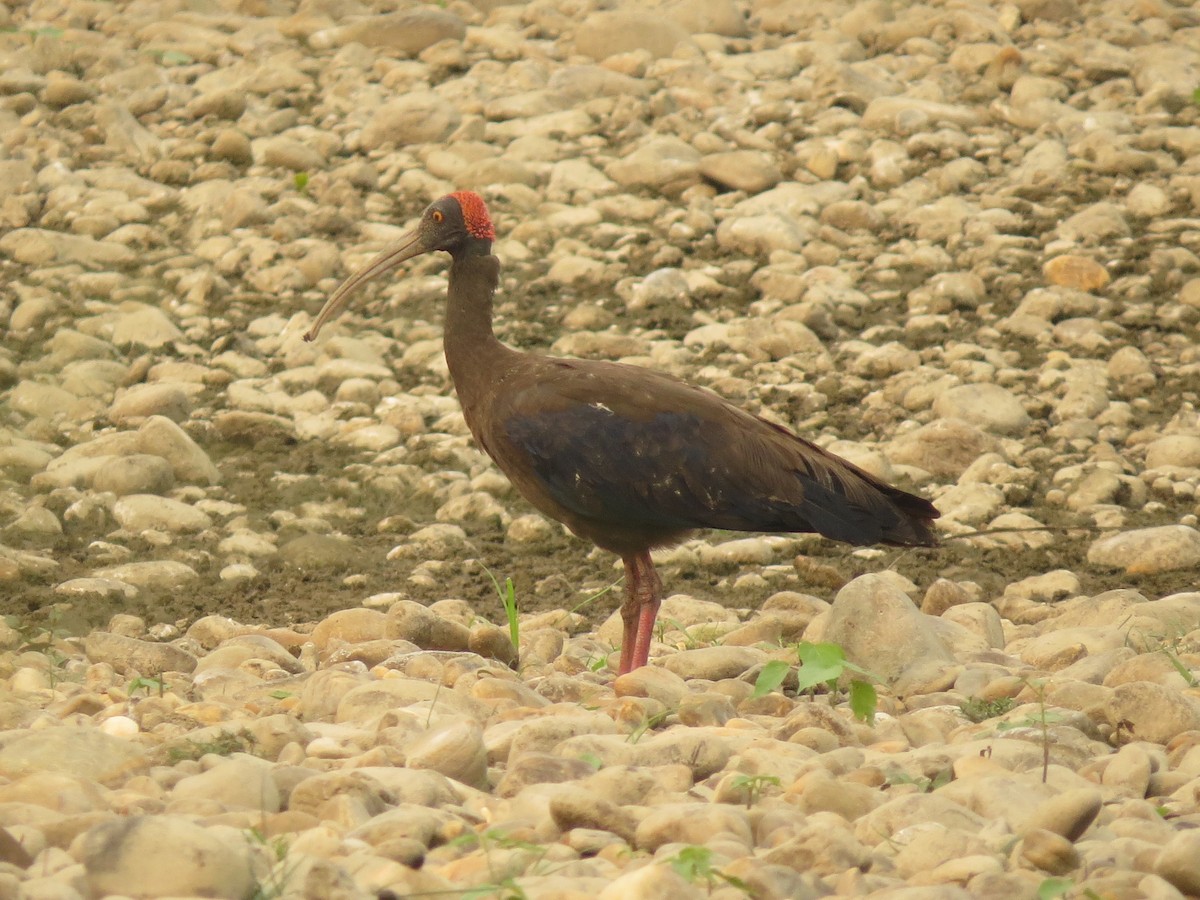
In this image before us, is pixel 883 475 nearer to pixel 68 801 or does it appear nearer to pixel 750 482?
pixel 750 482

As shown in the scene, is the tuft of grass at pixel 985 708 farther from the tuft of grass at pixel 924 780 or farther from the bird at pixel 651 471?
the bird at pixel 651 471

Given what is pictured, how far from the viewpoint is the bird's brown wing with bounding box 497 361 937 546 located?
5.91m

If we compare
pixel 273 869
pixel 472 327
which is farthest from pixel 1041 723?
pixel 472 327

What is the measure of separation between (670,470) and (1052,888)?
2826 millimetres

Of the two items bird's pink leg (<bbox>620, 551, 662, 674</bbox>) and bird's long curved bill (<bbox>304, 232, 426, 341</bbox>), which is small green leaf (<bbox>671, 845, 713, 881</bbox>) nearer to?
bird's pink leg (<bbox>620, 551, 662, 674</bbox>)

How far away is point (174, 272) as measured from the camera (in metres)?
9.78

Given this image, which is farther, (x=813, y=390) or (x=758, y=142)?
(x=758, y=142)

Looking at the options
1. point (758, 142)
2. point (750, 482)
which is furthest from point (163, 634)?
A: point (758, 142)

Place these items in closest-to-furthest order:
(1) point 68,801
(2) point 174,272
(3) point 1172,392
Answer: (1) point 68,801 < (3) point 1172,392 < (2) point 174,272

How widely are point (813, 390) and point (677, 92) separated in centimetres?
349

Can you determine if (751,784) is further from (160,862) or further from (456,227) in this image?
(456,227)

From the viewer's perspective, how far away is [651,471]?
19.4 ft

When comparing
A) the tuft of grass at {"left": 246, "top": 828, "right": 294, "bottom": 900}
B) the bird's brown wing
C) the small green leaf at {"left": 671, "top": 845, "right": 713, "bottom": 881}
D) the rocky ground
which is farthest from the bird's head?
the small green leaf at {"left": 671, "top": 845, "right": 713, "bottom": 881}

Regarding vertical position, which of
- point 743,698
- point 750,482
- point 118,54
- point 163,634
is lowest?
point 163,634
